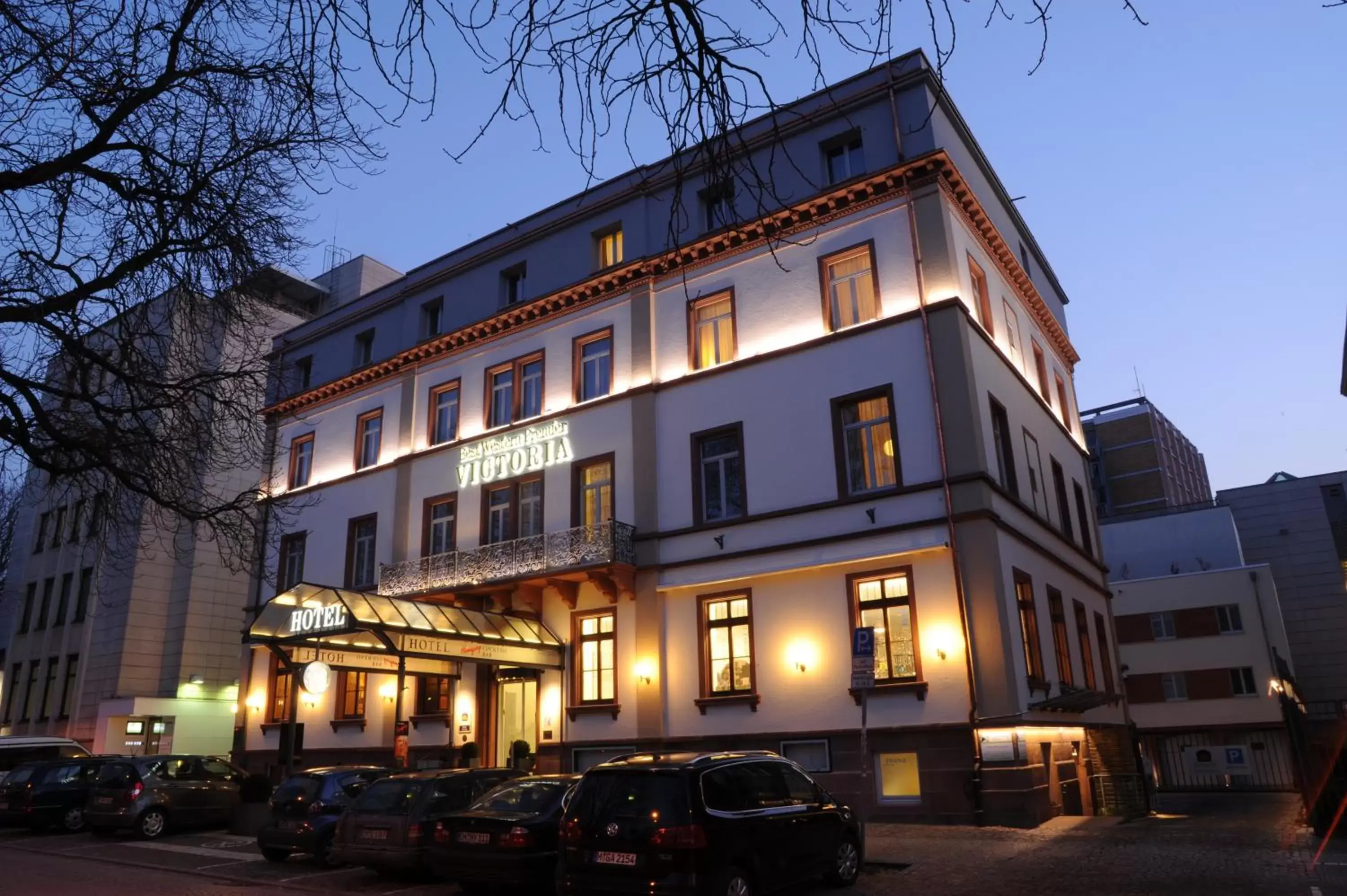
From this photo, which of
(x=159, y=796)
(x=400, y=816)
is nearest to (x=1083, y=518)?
(x=400, y=816)

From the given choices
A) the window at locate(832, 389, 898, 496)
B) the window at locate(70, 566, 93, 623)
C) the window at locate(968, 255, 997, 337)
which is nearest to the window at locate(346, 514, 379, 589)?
the window at locate(832, 389, 898, 496)

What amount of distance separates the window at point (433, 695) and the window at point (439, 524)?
13.2 ft

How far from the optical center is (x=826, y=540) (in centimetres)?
2234

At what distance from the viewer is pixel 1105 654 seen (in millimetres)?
29734

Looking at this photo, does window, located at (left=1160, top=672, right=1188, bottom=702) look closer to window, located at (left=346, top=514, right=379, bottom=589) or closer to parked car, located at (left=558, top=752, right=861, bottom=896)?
window, located at (left=346, top=514, right=379, bottom=589)

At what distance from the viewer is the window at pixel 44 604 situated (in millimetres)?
48375

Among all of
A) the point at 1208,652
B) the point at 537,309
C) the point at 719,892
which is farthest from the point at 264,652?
the point at 1208,652

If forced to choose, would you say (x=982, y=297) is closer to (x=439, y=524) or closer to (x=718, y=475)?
(x=718, y=475)

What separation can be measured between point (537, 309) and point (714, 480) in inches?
352

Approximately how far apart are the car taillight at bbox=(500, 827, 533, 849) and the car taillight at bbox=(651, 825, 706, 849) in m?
2.58

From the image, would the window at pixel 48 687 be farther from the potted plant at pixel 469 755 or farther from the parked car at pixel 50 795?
the potted plant at pixel 469 755

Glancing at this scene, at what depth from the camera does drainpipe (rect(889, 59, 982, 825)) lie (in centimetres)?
1934

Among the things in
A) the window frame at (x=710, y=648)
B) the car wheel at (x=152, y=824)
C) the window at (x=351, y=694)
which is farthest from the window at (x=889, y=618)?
the window at (x=351, y=694)

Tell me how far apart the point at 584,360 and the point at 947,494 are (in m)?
12.6
